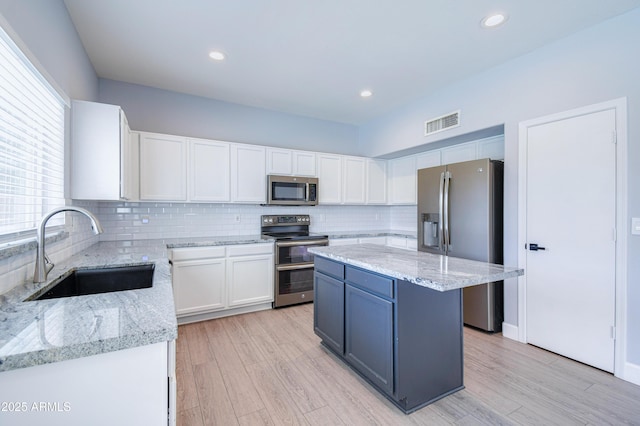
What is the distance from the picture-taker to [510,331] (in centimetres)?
295

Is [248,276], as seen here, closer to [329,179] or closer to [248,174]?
[248,174]

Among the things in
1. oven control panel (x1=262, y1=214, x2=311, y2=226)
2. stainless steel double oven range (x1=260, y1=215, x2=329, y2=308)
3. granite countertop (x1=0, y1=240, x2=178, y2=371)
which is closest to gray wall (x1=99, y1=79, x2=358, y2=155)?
oven control panel (x1=262, y1=214, x2=311, y2=226)

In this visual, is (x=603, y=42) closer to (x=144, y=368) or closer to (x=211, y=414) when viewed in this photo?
(x=144, y=368)

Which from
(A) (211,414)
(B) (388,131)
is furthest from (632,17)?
(A) (211,414)

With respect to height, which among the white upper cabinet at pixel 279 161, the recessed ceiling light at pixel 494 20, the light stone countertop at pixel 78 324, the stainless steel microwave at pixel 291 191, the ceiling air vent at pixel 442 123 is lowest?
the light stone countertop at pixel 78 324

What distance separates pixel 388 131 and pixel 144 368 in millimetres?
4298

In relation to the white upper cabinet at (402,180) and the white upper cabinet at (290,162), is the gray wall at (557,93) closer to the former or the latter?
the white upper cabinet at (402,180)

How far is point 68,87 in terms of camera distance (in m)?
2.24

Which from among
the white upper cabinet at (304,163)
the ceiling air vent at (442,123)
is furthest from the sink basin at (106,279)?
the ceiling air vent at (442,123)

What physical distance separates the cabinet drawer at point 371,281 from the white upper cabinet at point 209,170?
218 centimetres

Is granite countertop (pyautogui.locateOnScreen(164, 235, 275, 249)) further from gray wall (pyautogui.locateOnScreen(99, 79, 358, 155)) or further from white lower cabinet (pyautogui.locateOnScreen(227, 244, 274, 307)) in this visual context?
gray wall (pyautogui.locateOnScreen(99, 79, 358, 155))

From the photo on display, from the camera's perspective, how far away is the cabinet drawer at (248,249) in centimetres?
352

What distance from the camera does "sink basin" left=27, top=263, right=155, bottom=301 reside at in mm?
1869

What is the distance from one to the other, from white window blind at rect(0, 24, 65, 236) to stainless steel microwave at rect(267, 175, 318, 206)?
2.19 meters
